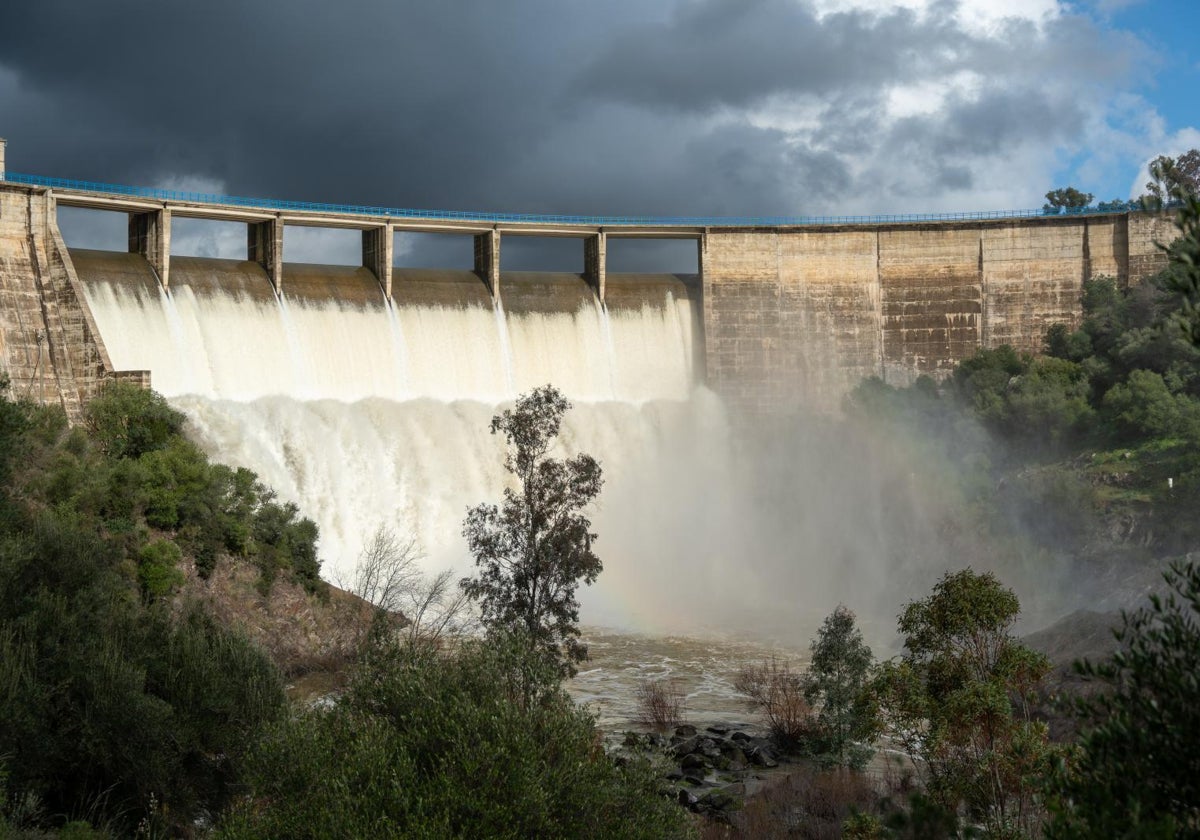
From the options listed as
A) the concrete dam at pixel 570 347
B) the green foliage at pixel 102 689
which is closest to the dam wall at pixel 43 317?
the concrete dam at pixel 570 347

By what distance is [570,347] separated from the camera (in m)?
49.2

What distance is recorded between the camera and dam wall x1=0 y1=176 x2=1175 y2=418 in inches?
1704

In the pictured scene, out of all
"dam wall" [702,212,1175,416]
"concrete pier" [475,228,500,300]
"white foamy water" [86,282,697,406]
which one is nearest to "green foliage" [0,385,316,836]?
"white foamy water" [86,282,697,406]

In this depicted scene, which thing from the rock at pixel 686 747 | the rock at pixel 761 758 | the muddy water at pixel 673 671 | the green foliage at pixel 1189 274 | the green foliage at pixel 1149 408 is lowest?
the rock at pixel 761 758

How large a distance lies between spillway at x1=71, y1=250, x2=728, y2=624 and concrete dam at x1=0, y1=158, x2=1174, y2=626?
90 millimetres

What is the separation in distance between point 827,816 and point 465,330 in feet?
92.0

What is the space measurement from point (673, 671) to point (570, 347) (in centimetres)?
1851

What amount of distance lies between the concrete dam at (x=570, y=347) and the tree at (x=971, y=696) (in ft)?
73.6

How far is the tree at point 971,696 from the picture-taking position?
16938 millimetres

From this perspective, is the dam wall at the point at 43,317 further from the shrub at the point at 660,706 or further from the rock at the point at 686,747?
the rock at the point at 686,747

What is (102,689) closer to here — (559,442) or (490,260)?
(559,442)

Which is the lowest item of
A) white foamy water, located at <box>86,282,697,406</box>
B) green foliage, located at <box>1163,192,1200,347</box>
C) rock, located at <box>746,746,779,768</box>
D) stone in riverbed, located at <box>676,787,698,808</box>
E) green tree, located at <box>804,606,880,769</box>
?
rock, located at <box>746,746,779,768</box>

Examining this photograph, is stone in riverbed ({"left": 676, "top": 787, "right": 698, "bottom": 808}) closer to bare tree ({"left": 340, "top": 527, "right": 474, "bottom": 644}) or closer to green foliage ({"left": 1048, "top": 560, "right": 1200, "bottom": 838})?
bare tree ({"left": 340, "top": 527, "right": 474, "bottom": 644})

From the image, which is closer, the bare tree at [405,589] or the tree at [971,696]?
the tree at [971,696]
